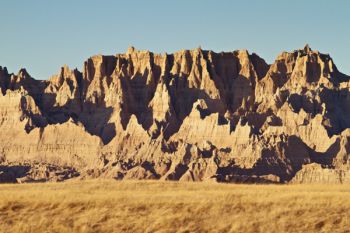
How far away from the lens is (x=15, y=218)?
31641mm

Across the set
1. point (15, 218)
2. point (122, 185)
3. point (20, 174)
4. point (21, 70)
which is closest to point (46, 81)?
point (21, 70)

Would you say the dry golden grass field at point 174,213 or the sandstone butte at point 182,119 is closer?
the dry golden grass field at point 174,213

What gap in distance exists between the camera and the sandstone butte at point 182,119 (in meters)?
104

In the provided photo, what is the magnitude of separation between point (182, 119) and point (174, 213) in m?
101

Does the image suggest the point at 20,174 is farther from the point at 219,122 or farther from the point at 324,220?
the point at 324,220

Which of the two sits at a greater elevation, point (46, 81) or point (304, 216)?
point (46, 81)

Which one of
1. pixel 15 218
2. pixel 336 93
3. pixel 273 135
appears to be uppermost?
pixel 336 93

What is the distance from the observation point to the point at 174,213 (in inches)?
1252

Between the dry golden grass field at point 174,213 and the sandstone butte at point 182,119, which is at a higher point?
the sandstone butte at point 182,119

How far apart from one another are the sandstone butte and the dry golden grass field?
56.8m

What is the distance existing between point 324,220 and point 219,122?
3556 inches

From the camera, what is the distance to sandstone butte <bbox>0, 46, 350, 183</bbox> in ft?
343

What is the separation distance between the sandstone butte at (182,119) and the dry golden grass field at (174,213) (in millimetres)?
56778

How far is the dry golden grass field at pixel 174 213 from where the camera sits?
3017cm
